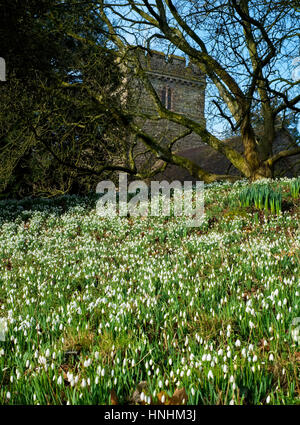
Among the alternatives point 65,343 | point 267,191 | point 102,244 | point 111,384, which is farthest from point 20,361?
point 267,191

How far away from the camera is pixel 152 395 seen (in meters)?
1.92

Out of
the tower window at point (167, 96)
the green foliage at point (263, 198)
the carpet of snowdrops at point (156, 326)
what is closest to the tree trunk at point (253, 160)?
the green foliage at point (263, 198)

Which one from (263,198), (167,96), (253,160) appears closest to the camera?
(263,198)

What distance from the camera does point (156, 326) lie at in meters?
3.02

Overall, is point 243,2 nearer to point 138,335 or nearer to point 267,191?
point 267,191

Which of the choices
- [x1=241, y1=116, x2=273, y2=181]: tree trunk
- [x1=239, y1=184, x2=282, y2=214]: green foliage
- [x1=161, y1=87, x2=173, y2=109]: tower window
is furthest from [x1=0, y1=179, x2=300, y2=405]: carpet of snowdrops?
[x1=161, y1=87, x2=173, y2=109]: tower window

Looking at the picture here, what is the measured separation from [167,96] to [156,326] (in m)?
33.1

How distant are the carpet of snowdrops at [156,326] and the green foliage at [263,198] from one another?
2.93 feet

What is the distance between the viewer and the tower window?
33250mm

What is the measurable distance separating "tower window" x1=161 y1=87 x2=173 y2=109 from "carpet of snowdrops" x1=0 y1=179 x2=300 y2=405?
28566mm

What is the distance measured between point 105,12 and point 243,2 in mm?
7189

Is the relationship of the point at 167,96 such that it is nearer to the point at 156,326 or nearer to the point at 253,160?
the point at 253,160

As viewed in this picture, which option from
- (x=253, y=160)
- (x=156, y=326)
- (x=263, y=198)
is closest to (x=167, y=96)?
(x=253, y=160)

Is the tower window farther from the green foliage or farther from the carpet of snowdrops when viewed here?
the carpet of snowdrops
